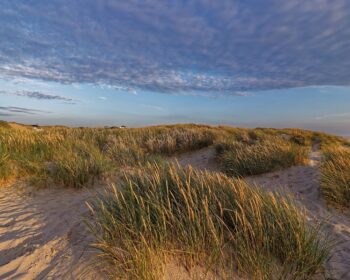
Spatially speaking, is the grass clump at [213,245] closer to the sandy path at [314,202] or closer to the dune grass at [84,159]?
the sandy path at [314,202]

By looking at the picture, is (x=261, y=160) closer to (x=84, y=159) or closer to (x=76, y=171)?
(x=84, y=159)

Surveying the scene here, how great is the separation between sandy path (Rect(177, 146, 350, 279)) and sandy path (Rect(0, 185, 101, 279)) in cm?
280

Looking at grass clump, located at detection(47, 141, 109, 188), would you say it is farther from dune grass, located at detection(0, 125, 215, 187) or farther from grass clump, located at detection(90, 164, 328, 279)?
grass clump, located at detection(90, 164, 328, 279)

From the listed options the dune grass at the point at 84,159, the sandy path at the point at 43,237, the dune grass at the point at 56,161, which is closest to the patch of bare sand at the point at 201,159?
the dune grass at the point at 84,159

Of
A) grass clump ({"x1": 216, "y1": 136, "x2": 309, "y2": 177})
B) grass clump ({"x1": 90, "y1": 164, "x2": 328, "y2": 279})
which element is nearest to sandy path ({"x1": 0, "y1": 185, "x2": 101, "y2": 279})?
grass clump ({"x1": 90, "y1": 164, "x2": 328, "y2": 279})

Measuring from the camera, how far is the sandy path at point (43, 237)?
2.76 meters

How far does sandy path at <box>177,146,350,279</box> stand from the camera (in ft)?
11.1

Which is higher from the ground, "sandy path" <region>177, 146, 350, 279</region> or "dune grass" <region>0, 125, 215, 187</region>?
"dune grass" <region>0, 125, 215, 187</region>

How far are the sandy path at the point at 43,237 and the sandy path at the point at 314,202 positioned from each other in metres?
2.80

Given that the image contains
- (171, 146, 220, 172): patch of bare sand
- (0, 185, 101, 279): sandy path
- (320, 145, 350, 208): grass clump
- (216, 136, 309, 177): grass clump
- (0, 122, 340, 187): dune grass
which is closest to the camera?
(0, 185, 101, 279): sandy path

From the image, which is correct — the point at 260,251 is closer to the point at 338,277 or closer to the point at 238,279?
the point at 238,279

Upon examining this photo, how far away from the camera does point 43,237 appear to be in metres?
3.68

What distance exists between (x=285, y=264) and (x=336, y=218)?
2.93 meters

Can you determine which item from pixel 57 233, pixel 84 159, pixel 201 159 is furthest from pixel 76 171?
pixel 201 159
